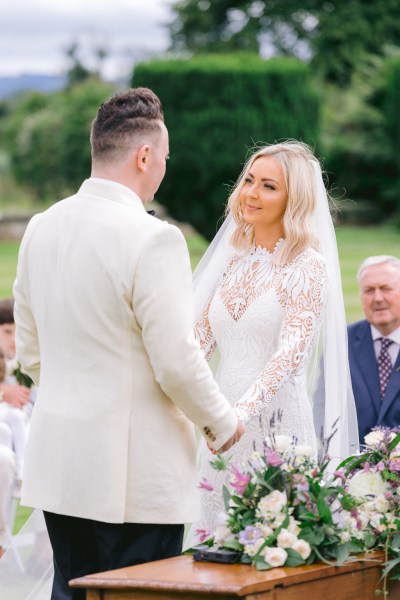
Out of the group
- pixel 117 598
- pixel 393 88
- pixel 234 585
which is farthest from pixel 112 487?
pixel 393 88

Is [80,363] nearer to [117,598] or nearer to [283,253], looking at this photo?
[117,598]

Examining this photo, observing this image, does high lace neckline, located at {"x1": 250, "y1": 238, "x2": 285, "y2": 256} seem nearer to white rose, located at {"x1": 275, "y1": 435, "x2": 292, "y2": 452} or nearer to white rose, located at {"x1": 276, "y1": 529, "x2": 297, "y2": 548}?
white rose, located at {"x1": 275, "y1": 435, "x2": 292, "y2": 452}

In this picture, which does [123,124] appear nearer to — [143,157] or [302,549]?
[143,157]

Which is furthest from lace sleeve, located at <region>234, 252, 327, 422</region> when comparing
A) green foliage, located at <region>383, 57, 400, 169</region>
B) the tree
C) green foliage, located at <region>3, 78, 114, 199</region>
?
the tree

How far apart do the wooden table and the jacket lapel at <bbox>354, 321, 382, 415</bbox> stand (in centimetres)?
250

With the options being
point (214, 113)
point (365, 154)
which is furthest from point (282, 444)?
point (365, 154)

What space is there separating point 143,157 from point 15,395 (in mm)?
2994

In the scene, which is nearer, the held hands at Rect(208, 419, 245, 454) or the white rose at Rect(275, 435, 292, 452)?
the white rose at Rect(275, 435, 292, 452)

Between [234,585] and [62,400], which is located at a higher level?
→ [62,400]

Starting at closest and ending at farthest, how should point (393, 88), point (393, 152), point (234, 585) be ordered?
1. point (234, 585)
2. point (393, 88)
3. point (393, 152)

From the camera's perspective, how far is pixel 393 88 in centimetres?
3238

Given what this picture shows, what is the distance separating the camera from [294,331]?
13.5 feet

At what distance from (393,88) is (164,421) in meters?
30.0

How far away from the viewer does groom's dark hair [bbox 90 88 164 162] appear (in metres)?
3.48
